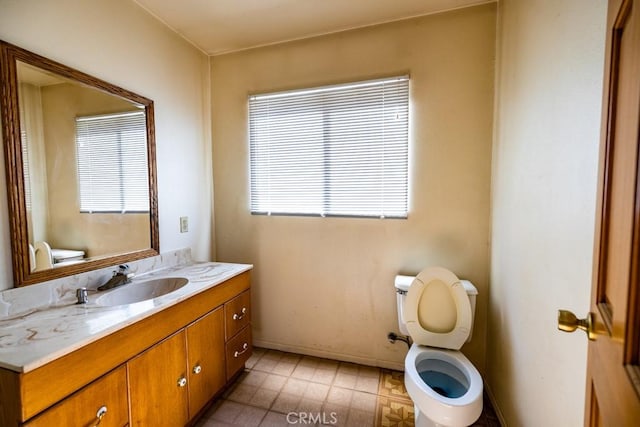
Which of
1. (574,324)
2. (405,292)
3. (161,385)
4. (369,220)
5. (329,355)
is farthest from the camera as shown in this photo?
(329,355)

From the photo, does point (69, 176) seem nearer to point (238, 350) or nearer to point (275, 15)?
point (238, 350)

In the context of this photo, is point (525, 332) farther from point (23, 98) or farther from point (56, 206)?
point (23, 98)

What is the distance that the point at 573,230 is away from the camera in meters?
0.89

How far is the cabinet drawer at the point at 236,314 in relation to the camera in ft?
5.63

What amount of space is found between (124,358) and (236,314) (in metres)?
0.77

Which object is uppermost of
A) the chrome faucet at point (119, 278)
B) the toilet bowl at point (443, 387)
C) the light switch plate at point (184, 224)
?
the light switch plate at point (184, 224)

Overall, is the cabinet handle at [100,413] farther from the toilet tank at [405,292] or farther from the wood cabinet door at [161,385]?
the toilet tank at [405,292]

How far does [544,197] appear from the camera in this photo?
1.09 m

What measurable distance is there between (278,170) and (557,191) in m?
1.70

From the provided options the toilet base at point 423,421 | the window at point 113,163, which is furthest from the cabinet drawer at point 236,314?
the toilet base at point 423,421

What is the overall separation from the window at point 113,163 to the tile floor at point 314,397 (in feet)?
4.54

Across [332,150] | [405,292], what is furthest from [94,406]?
[332,150]

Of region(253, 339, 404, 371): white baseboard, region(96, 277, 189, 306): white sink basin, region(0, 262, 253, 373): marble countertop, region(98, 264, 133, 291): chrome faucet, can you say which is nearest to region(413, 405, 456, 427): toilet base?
region(253, 339, 404, 371): white baseboard

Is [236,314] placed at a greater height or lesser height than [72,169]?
lesser
